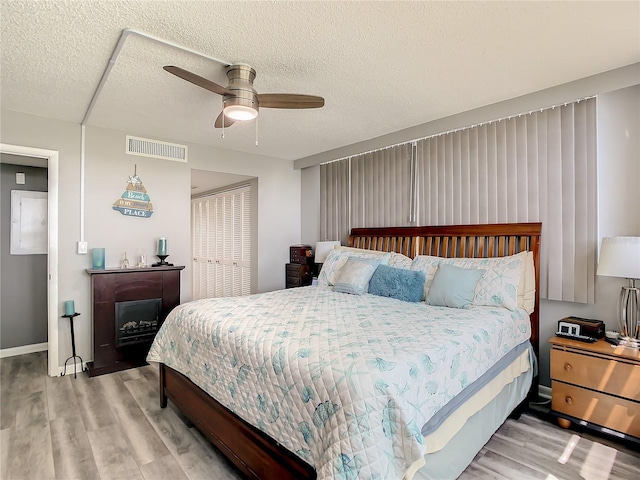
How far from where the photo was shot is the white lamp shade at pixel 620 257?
86.6 inches

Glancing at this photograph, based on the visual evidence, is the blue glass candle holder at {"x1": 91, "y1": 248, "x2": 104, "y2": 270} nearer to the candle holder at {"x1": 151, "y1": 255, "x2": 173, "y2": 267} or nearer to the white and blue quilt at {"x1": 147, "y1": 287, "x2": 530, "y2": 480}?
the candle holder at {"x1": 151, "y1": 255, "x2": 173, "y2": 267}

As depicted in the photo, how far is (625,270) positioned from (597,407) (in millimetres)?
941

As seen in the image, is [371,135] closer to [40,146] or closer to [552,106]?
[552,106]

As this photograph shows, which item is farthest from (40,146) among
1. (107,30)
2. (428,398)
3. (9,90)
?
(428,398)

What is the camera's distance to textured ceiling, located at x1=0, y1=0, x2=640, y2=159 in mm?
1814

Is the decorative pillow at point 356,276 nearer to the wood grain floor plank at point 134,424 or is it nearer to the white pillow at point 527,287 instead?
the white pillow at point 527,287

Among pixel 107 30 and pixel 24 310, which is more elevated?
pixel 107 30

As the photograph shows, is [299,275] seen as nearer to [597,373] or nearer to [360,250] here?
[360,250]

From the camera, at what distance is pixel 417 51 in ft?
7.25

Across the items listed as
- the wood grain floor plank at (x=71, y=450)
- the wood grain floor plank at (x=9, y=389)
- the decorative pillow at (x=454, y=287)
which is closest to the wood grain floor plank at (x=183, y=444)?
the wood grain floor plank at (x=71, y=450)

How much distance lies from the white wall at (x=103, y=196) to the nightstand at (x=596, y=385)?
154 inches

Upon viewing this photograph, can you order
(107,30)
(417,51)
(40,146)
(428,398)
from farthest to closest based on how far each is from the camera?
1. (40,146)
2. (417,51)
3. (107,30)
4. (428,398)

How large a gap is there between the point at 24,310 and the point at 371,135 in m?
4.69

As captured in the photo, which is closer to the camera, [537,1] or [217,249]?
[537,1]
